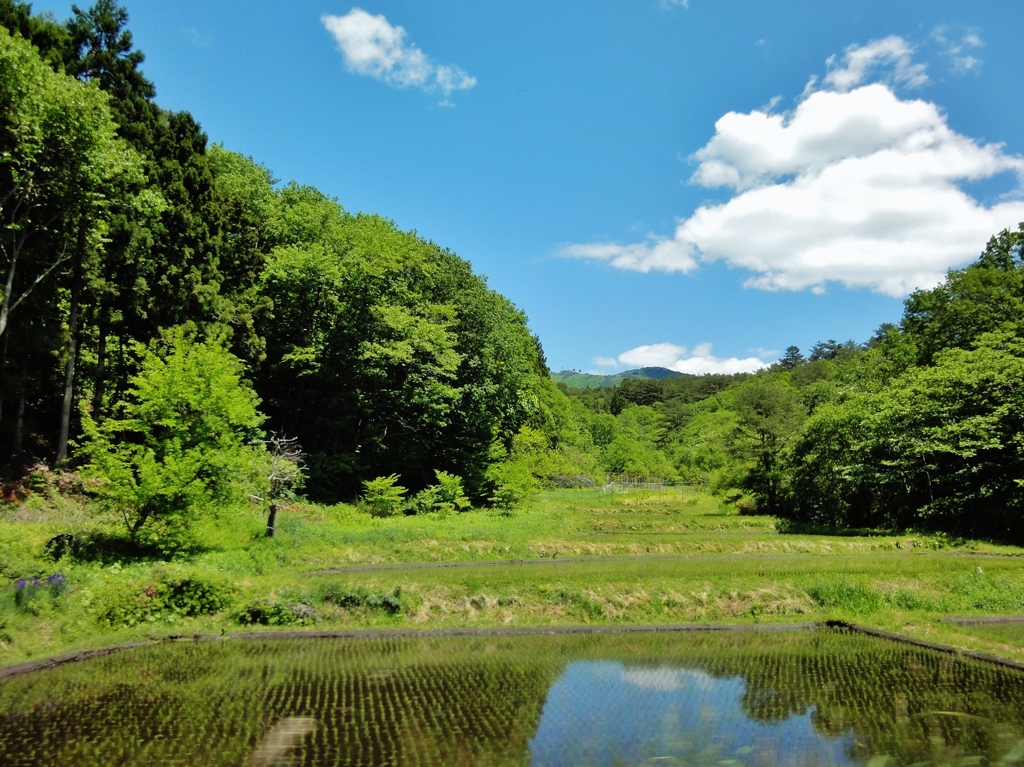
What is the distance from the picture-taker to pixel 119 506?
17062 millimetres

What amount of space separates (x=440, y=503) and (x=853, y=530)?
23.2 meters

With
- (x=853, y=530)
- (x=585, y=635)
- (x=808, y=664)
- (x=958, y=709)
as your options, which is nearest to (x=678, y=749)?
(x=958, y=709)

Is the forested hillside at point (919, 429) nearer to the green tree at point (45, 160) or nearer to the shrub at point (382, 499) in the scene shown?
the shrub at point (382, 499)

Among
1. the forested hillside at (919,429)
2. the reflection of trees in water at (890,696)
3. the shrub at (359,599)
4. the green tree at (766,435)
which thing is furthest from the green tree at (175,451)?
the green tree at (766,435)

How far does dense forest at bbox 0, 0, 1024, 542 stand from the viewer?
18.7 meters

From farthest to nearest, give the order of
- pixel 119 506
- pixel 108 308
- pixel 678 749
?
pixel 108 308 → pixel 119 506 → pixel 678 749

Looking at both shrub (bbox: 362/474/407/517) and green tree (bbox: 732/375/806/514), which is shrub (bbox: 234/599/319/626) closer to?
shrub (bbox: 362/474/407/517)

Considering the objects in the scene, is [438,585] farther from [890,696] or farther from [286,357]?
[286,357]

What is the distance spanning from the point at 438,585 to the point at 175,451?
28.1 feet

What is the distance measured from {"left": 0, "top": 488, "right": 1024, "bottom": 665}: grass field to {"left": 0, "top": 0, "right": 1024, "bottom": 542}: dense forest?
2.53 meters

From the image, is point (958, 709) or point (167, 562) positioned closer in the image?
point (958, 709)

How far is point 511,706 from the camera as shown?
364 inches

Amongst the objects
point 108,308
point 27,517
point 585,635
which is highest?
point 108,308

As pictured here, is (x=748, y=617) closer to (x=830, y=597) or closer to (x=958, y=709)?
(x=830, y=597)
